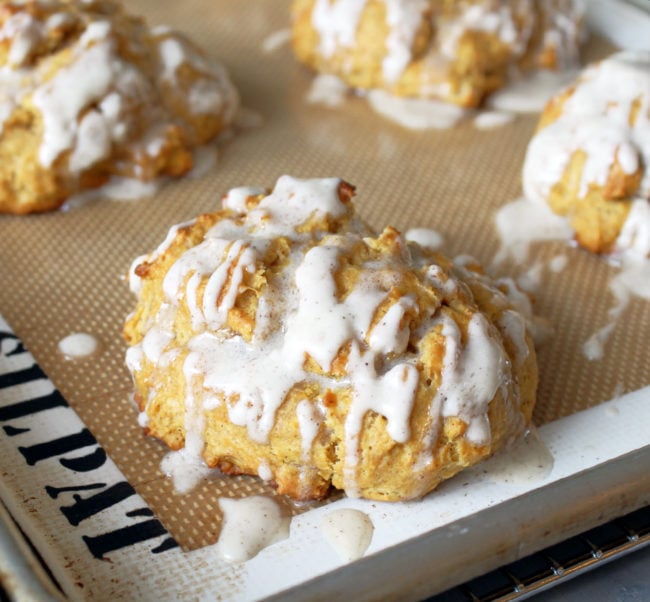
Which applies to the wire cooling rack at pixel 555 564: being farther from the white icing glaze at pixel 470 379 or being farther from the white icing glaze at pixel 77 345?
the white icing glaze at pixel 77 345

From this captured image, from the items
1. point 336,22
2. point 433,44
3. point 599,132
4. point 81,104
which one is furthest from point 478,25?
point 81,104

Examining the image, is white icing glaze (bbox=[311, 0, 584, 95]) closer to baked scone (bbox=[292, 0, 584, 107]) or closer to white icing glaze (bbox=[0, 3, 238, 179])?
baked scone (bbox=[292, 0, 584, 107])

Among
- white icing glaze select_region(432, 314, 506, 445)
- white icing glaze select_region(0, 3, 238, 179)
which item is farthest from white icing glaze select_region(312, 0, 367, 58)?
white icing glaze select_region(432, 314, 506, 445)

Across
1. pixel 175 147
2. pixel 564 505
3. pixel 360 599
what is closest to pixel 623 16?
pixel 175 147

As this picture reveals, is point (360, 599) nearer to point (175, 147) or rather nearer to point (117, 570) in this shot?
point (117, 570)

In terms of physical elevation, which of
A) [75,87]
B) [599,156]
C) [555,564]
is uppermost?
[75,87]

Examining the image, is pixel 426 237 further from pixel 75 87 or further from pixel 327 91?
pixel 75 87
